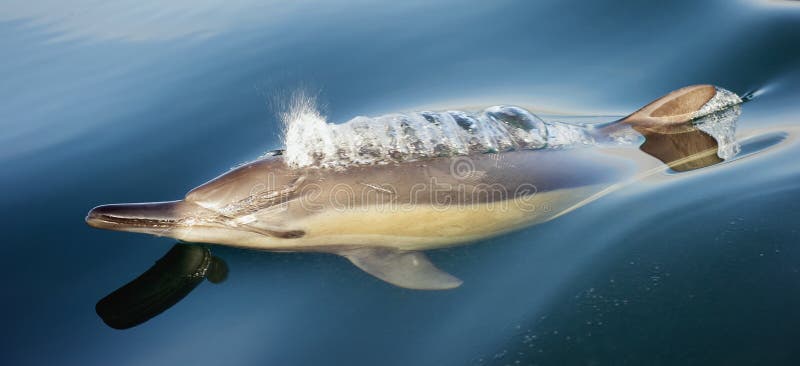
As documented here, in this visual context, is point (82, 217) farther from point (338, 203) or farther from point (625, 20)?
point (625, 20)

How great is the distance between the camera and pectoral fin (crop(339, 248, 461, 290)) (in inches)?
153

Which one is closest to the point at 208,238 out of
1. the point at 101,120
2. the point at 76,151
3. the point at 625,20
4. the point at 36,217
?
the point at 36,217

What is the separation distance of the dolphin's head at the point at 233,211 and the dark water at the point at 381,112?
186 mm

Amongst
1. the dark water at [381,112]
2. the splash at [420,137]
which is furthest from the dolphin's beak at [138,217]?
the splash at [420,137]

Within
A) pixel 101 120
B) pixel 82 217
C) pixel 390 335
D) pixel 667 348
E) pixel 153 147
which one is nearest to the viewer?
pixel 667 348

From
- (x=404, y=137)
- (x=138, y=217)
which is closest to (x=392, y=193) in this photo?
(x=404, y=137)

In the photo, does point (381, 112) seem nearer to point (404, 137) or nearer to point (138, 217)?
point (404, 137)

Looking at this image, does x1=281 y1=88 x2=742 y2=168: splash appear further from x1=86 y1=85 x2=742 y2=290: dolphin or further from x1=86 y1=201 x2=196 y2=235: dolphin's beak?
x1=86 y1=201 x2=196 y2=235: dolphin's beak

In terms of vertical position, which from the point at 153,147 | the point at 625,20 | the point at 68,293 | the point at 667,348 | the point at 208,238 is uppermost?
the point at 625,20

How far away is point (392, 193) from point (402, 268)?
552mm

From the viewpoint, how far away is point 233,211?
422cm

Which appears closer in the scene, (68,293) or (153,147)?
(68,293)

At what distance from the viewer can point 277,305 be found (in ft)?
12.5

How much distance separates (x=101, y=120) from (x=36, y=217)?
187cm
